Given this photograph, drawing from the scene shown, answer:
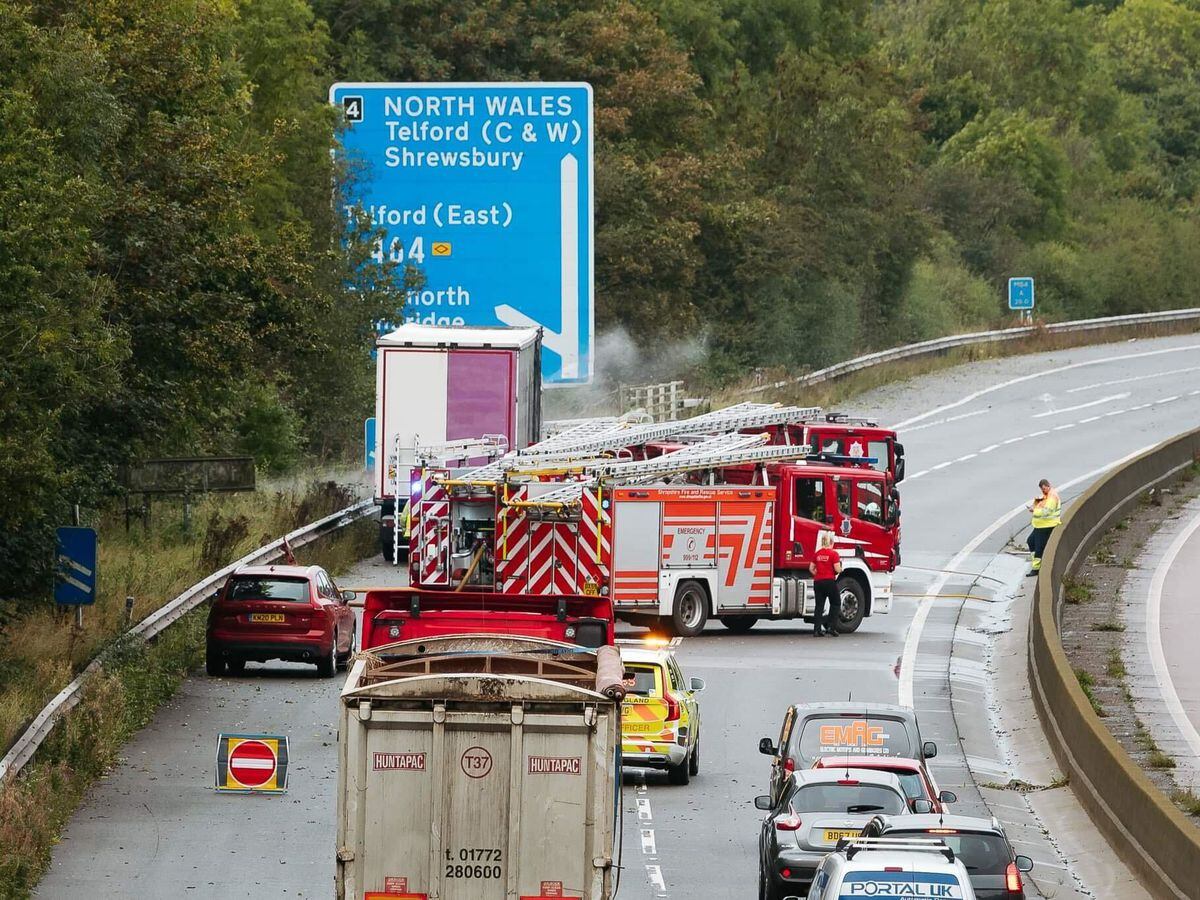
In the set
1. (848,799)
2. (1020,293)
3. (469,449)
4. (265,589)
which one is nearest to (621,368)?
(1020,293)

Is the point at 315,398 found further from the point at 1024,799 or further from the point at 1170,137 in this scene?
the point at 1170,137

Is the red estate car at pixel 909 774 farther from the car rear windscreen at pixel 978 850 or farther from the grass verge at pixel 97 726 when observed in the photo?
the grass verge at pixel 97 726

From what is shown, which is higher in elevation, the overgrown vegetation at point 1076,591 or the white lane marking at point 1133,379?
the white lane marking at point 1133,379

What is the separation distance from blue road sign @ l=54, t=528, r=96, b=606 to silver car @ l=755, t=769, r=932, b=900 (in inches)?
414

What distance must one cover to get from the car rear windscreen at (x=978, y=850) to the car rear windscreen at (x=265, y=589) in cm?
1345

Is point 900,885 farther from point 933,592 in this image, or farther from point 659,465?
point 933,592

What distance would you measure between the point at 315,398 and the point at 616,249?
1417 cm

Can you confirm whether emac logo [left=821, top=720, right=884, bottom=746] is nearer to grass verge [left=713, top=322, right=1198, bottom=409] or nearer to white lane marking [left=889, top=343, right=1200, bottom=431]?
white lane marking [left=889, top=343, right=1200, bottom=431]

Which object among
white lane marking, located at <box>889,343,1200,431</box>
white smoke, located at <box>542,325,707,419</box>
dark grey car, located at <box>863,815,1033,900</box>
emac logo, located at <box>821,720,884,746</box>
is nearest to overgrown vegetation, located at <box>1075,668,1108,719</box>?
emac logo, located at <box>821,720,884,746</box>

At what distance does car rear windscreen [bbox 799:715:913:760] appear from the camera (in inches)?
773

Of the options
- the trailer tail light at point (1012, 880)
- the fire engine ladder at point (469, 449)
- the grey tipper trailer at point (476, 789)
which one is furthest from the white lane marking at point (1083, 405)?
the grey tipper trailer at point (476, 789)

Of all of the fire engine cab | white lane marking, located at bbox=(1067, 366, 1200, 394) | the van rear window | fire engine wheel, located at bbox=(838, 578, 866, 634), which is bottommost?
the van rear window

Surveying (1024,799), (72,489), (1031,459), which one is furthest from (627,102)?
(1024,799)

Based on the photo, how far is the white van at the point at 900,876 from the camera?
12930 mm
